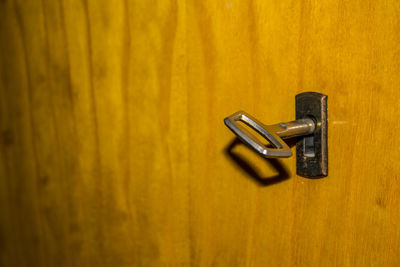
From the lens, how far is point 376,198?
10.6 inches

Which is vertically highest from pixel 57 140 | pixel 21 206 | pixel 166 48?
pixel 166 48

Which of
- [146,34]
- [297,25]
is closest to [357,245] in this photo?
[297,25]

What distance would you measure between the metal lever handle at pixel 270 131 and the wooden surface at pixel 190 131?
21 mm

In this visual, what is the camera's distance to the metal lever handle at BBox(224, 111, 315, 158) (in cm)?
26

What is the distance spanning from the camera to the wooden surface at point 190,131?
27 centimetres

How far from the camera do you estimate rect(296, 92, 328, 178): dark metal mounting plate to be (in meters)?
0.29

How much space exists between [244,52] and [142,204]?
226 millimetres

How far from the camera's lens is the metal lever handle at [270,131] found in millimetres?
256

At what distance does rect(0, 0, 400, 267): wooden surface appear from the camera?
0.89 ft

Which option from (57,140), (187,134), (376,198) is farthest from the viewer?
(57,140)

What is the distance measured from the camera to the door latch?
0.28 meters

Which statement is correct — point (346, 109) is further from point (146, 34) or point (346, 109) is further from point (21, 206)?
point (21, 206)

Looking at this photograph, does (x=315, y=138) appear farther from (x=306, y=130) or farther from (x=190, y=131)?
(x=190, y=131)

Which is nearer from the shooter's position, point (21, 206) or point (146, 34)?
point (146, 34)
